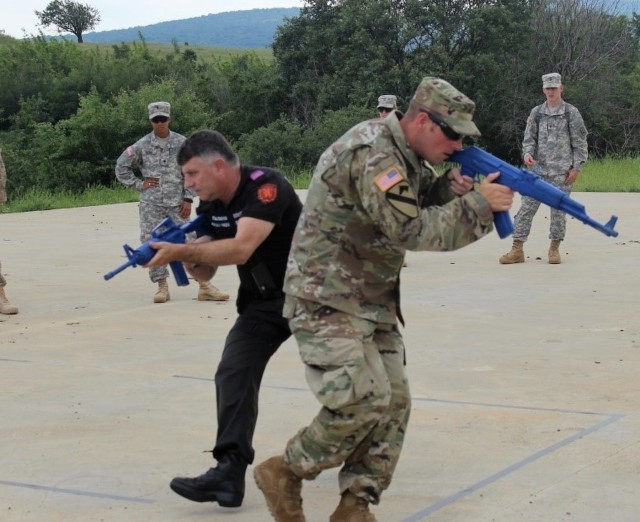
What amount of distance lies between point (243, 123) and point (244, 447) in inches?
1615

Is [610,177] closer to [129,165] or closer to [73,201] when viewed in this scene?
[73,201]

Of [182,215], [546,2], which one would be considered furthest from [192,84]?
[182,215]

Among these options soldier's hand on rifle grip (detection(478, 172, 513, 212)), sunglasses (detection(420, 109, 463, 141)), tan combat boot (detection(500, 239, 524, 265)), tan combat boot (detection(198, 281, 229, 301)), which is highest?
sunglasses (detection(420, 109, 463, 141))

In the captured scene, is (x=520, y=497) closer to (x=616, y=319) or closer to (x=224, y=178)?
(x=224, y=178)

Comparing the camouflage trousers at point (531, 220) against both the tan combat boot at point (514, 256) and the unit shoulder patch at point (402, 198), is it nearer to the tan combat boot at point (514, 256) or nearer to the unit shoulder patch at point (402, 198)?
the tan combat boot at point (514, 256)

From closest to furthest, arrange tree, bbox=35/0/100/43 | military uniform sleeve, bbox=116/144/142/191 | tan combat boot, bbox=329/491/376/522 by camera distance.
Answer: tan combat boot, bbox=329/491/376/522, military uniform sleeve, bbox=116/144/142/191, tree, bbox=35/0/100/43

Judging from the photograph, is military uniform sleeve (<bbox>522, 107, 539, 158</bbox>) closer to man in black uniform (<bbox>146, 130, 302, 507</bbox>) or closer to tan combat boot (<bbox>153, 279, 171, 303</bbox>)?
tan combat boot (<bbox>153, 279, 171, 303</bbox>)

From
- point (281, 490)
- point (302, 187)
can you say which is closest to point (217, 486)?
point (281, 490)

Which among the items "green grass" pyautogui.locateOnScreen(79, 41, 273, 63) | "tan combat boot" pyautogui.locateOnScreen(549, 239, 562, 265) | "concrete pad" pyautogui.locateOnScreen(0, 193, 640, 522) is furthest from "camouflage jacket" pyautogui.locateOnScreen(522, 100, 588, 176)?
"green grass" pyautogui.locateOnScreen(79, 41, 273, 63)

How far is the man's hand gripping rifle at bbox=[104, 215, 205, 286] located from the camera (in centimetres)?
464

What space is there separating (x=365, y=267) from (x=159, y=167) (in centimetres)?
647

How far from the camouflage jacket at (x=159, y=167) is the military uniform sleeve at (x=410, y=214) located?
6530 millimetres

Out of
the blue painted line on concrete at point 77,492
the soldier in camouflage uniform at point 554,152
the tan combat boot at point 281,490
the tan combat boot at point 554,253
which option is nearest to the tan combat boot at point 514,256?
the soldier in camouflage uniform at point 554,152

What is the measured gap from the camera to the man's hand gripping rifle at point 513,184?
420 cm
